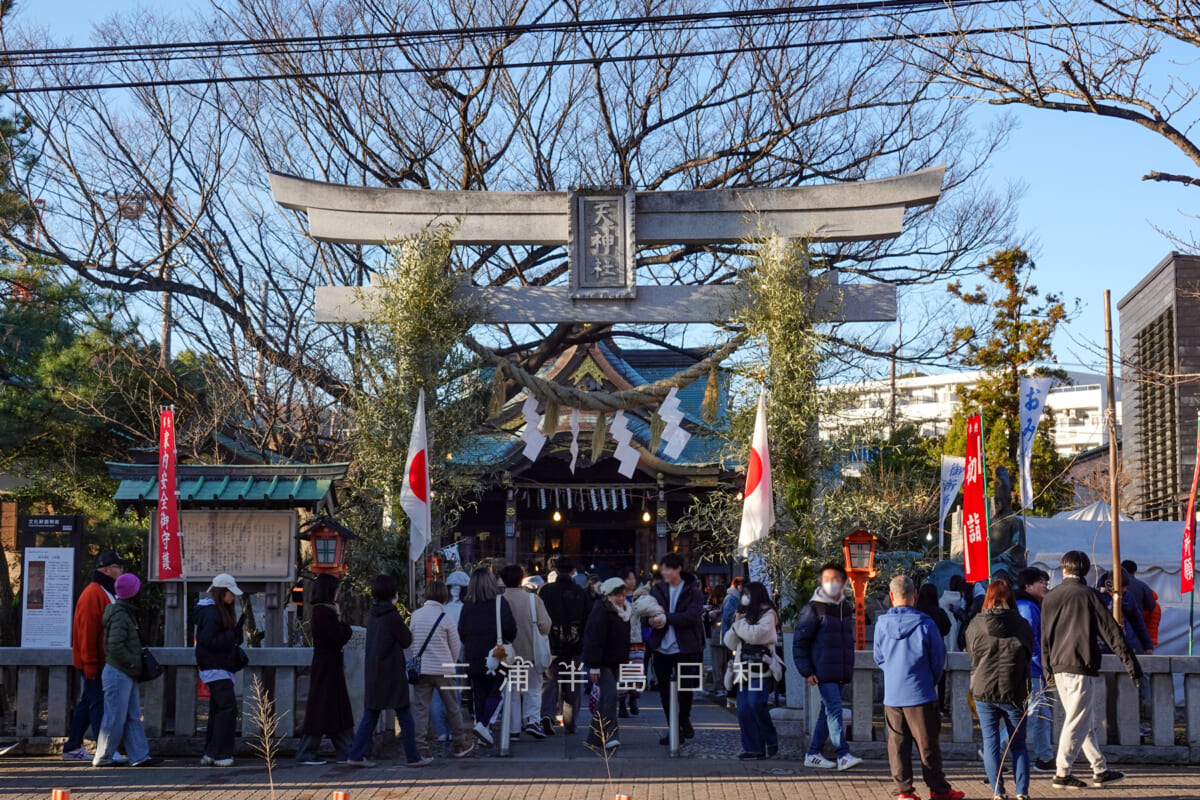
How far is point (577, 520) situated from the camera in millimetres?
27484

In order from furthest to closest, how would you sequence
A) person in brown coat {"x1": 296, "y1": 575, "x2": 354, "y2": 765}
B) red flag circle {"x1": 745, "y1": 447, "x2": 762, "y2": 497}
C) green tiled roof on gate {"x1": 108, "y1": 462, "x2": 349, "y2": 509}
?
green tiled roof on gate {"x1": 108, "y1": 462, "x2": 349, "y2": 509} → red flag circle {"x1": 745, "y1": 447, "x2": 762, "y2": 497} → person in brown coat {"x1": 296, "y1": 575, "x2": 354, "y2": 765}

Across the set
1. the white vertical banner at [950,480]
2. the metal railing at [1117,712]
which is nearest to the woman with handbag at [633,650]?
the metal railing at [1117,712]

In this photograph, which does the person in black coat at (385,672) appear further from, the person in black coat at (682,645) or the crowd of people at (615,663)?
the person in black coat at (682,645)

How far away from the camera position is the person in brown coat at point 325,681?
10117 millimetres

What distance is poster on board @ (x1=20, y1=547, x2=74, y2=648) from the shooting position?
11414 mm

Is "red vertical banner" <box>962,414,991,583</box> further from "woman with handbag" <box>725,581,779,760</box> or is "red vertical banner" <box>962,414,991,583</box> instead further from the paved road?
"woman with handbag" <box>725,581,779,760</box>

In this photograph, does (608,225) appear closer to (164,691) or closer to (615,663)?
(615,663)

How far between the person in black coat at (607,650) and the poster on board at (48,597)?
5.13 meters

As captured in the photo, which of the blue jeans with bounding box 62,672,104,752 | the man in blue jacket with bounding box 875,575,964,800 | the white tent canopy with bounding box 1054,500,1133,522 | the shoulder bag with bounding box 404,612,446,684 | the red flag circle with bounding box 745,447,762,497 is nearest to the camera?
the man in blue jacket with bounding box 875,575,964,800

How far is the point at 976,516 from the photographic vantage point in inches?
443

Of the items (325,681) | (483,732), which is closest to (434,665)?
(325,681)

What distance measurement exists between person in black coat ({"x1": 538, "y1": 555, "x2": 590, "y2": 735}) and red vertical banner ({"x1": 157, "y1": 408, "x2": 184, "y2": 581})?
3.82 metres

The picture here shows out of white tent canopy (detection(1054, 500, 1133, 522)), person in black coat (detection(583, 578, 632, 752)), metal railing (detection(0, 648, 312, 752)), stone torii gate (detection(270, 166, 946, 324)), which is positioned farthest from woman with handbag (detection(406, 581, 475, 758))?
white tent canopy (detection(1054, 500, 1133, 522))

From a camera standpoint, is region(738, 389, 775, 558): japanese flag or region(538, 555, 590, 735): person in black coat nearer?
region(738, 389, 775, 558): japanese flag
